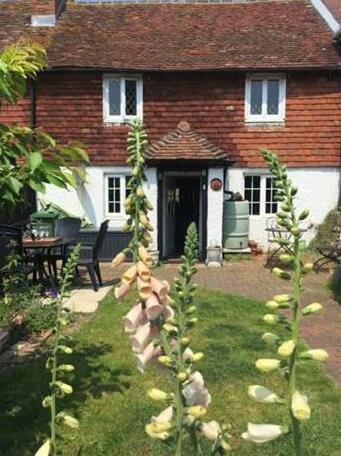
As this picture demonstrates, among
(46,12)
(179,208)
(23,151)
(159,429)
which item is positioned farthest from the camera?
(46,12)

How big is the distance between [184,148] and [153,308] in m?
13.7

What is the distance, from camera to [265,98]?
1605 centimetres

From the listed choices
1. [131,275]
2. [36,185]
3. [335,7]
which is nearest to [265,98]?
[335,7]

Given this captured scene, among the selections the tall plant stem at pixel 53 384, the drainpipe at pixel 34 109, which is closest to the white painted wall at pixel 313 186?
the drainpipe at pixel 34 109

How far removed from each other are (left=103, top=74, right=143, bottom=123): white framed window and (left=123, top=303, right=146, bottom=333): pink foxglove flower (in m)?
15.2

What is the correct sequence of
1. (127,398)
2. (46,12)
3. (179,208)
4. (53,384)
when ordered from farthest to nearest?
(46,12) → (179,208) → (127,398) → (53,384)

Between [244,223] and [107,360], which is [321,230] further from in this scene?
[107,360]

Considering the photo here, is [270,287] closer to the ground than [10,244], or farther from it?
closer to the ground

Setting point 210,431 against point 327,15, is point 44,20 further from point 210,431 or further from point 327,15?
point 210,431

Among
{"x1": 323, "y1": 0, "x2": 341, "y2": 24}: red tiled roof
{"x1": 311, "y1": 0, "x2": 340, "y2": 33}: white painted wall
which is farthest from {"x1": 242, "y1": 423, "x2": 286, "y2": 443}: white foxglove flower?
{"x1": 323, "y1": 0, "x2": 341, "y2": 24}: red tiled roof

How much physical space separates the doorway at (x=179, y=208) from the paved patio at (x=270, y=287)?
1905 mm

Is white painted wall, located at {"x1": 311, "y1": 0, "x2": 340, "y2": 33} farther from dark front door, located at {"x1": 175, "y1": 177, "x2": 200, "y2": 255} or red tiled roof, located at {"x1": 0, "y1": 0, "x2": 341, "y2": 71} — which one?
dark front door, located at {"x1": 175, "y1": 177, "x2": 200, "y2": 255}

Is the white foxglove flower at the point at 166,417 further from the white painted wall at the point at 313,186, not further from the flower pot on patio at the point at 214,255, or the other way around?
the white painted wall at the point at 313,186

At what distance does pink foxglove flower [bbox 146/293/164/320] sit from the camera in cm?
146
